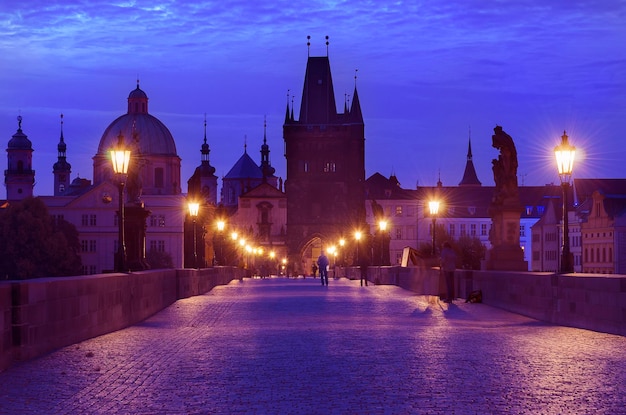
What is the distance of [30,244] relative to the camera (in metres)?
109

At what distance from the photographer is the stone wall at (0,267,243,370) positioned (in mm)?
14094

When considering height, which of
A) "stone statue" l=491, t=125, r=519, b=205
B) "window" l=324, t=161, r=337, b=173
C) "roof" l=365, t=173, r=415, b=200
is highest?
"window" l=324, t=161, r=337, b=173

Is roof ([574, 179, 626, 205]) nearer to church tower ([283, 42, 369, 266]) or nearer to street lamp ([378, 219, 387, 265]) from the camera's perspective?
church tower ([283, 42, 369, 266])

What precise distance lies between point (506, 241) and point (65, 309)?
72.0 ft

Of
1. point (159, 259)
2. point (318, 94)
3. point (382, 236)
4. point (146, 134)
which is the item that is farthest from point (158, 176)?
point (382, 236)

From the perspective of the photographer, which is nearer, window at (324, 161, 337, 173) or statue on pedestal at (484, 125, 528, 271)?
statue on pedestal at (484, 125, 528, 271)

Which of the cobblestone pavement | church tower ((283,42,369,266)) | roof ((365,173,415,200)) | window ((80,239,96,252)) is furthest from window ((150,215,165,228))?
the cobblestone pavement

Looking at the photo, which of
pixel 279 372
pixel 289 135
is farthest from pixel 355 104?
pixel 279 372

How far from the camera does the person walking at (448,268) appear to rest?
3150 cm

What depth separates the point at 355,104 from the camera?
156 metres

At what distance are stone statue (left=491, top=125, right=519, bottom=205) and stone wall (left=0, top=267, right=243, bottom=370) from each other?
1450 cm

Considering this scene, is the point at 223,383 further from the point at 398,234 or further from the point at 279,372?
the point at 398,234

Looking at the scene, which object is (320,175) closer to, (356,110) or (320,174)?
(320,174)

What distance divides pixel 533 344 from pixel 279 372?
5.10 metres
